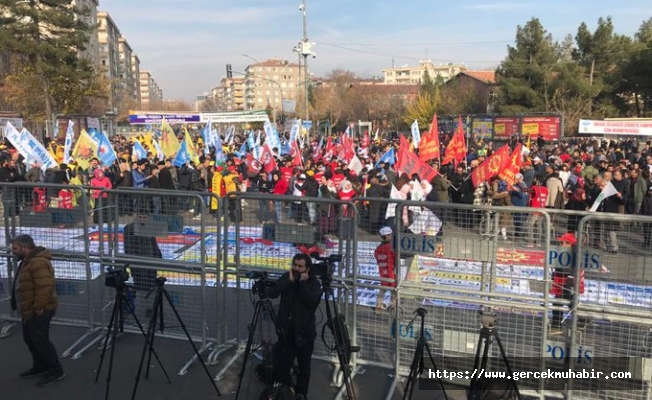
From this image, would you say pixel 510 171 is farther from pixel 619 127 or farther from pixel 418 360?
pixel 619 127

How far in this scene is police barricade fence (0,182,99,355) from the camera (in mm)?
6711

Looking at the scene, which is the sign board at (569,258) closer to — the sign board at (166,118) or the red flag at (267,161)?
the red flag at (267,161)

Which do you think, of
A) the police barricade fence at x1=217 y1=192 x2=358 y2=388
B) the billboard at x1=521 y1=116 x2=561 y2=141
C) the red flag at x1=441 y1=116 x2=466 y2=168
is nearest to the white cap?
the police barricade fence at x1=217 y1=192 x2=358 y2=388

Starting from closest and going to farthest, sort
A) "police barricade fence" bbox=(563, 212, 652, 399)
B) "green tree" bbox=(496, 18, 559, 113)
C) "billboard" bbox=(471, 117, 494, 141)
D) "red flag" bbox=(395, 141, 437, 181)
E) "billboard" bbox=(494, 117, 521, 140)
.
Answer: "police barricade fence" bbox=(563, 212, 652, 399) → "red flag" bbox=(395, 141, 437, 181) → "billboard" bbox=(494, 117, 521, 140) → "billboard" bbox=(471, 117, 494, 141) → "green tree" bbox=(496, 18, 559, 113)

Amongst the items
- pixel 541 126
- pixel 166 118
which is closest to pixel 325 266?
pixel 541 126

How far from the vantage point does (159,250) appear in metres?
6.84

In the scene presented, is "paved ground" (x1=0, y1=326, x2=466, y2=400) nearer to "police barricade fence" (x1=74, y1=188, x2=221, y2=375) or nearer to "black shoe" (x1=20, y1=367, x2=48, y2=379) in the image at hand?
"black shoe" (x1=20, y1=367, x2=48, y2=379)

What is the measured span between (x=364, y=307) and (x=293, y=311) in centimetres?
190

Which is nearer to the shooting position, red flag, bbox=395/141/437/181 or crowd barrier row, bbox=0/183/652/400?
crowd barrier row, bbox=0/183/652/400

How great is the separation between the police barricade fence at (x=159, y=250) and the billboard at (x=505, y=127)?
106 ft

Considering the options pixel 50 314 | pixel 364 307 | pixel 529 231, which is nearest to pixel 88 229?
pixel 50 314

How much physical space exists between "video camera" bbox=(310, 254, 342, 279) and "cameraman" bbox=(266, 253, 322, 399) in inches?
5.0

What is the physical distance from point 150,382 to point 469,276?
3664mm

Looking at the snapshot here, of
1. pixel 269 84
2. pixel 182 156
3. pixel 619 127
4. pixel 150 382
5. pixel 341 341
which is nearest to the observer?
pixel 341 341
